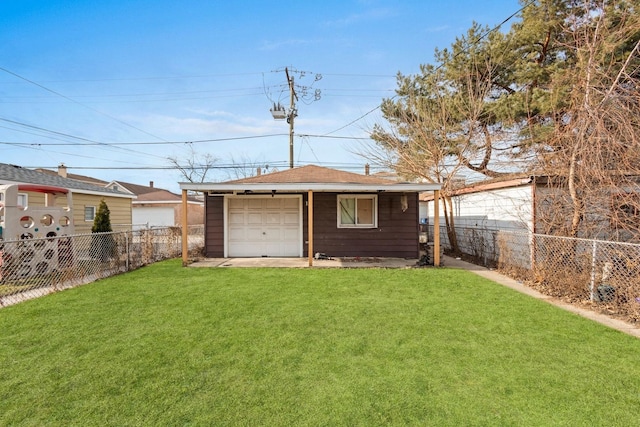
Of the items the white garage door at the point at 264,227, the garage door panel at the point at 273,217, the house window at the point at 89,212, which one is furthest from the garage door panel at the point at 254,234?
the house window at the point at 89,212

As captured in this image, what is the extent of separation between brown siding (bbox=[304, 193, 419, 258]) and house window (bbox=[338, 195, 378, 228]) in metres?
0.16

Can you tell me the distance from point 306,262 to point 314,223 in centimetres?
137

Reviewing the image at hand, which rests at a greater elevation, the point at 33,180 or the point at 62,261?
the point at 33,180

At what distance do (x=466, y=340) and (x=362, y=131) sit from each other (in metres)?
10.7

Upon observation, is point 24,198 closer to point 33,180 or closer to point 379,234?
point 33,180

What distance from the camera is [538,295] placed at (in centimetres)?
585

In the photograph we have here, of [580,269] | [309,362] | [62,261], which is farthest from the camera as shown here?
[62,261]

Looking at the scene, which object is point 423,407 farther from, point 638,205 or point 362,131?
point 362,131

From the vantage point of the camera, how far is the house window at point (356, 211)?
1002cm

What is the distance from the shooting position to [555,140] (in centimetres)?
668

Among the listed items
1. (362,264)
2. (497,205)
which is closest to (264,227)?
(362,264)

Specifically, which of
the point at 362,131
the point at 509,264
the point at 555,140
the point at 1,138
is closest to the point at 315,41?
the point at 362,131

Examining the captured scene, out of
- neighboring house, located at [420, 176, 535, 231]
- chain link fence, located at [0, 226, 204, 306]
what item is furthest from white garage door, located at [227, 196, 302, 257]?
neighboring house, located at [420, 176, 535, 231]

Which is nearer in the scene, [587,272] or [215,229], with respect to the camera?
[587,272]
